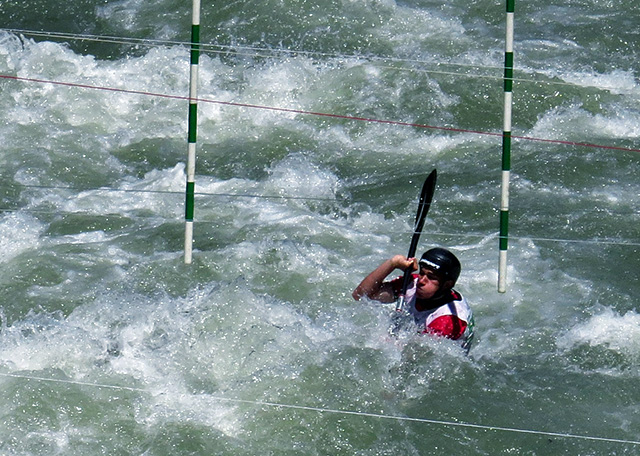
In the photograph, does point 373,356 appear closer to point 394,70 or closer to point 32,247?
point 32,247

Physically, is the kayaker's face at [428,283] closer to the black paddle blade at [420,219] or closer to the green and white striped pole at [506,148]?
the black paddle blade at [420,219]

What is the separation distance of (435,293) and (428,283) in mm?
67

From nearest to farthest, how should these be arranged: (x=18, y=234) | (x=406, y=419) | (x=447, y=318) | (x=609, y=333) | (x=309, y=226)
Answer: (x=406, y=419) < (x=447, y=318) < (x=609, y=333) < (x=18, y=234) < (x=309, y=226)

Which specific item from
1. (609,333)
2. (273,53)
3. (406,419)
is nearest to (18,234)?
(406,419)

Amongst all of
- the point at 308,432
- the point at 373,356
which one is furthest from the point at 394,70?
the point at 308,432

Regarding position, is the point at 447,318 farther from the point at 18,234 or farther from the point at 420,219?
the point at 18,234

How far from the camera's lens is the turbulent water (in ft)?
15.0

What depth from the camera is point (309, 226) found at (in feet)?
21.7

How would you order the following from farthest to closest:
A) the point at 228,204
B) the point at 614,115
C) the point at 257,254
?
the point at 614,115 < the point at 228,204 < the point at 257,254

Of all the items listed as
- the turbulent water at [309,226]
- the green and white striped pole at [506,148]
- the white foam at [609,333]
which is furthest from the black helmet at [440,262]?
the white foam at [609,333]

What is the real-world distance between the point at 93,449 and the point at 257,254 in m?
2.11

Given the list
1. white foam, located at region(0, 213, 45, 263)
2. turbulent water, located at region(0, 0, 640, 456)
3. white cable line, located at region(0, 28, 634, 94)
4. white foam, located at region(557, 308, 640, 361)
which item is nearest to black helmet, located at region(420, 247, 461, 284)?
turbulent water, located at region(0, 0, 640, 456)

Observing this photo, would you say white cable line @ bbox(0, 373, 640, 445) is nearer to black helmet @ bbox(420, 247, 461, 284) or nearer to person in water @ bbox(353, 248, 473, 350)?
person in water @ bbox(353, 248, 473, 350)

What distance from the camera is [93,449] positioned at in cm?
431
